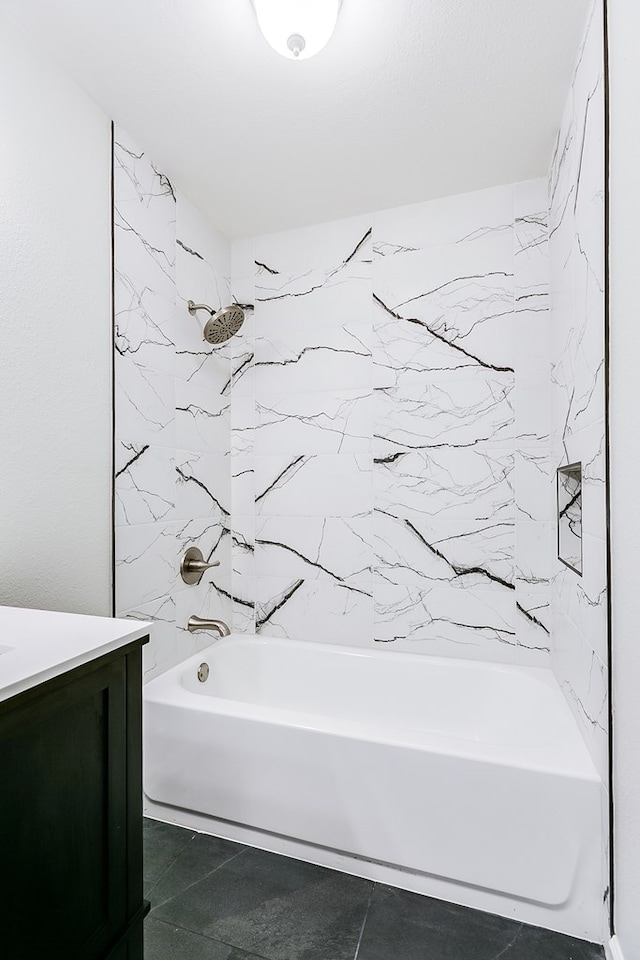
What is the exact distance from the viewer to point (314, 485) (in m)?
2.46

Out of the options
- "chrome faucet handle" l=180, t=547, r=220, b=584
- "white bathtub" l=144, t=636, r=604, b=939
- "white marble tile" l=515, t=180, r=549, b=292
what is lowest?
"white bathtub" l=144, t=636, r=604, b=939

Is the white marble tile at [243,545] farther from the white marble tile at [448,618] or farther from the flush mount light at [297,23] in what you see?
the flush mount light at [297,23]

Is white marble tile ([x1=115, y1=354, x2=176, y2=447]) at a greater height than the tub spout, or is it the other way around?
white marble tile ([x1=115, y1=354, x2=176, y2=447])

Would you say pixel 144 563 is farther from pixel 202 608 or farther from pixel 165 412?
pixel 165 412

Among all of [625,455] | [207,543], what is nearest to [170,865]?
[207,543]

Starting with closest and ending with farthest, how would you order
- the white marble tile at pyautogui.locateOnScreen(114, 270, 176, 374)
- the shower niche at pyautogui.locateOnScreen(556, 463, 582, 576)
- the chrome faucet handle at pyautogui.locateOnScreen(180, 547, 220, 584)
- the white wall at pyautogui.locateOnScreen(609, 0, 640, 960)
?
1. the white wall at pyautogui.locateOnScreen(609, 0, 640, 960)
2. the shower niche at pyautogui.locateOnScreen(556, 463, 582, 576)
3. the white marble tile at pyautogui.locateOnScreen(114, 270, 176, 374)
4. the chrome faucet handle at pyautogui.locateOnScreen(180, 547, 220, 584)

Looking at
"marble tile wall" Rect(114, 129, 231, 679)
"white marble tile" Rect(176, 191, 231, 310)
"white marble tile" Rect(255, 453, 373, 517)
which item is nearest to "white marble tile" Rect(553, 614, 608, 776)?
"white marble tile" Rect(255, 453, 373, 517)

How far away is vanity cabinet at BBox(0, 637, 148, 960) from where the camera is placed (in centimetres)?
77

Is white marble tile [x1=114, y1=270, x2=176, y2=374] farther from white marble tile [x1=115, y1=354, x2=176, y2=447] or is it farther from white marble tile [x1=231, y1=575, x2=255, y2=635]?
white marble tile [x1=231, y1=575, x2=255, y2=635]

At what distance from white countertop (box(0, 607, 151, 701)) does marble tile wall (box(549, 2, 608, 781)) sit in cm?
122

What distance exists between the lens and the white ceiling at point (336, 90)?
4.62 ft

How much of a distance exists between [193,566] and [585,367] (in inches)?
68.3

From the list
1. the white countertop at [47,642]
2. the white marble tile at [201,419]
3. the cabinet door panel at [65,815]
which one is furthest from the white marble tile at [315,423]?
the cabinet door panel at [65,815]

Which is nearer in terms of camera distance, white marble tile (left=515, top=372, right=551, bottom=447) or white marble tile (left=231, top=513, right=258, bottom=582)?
white marble tile (left=515, top=372, right=551, bottom=447)
